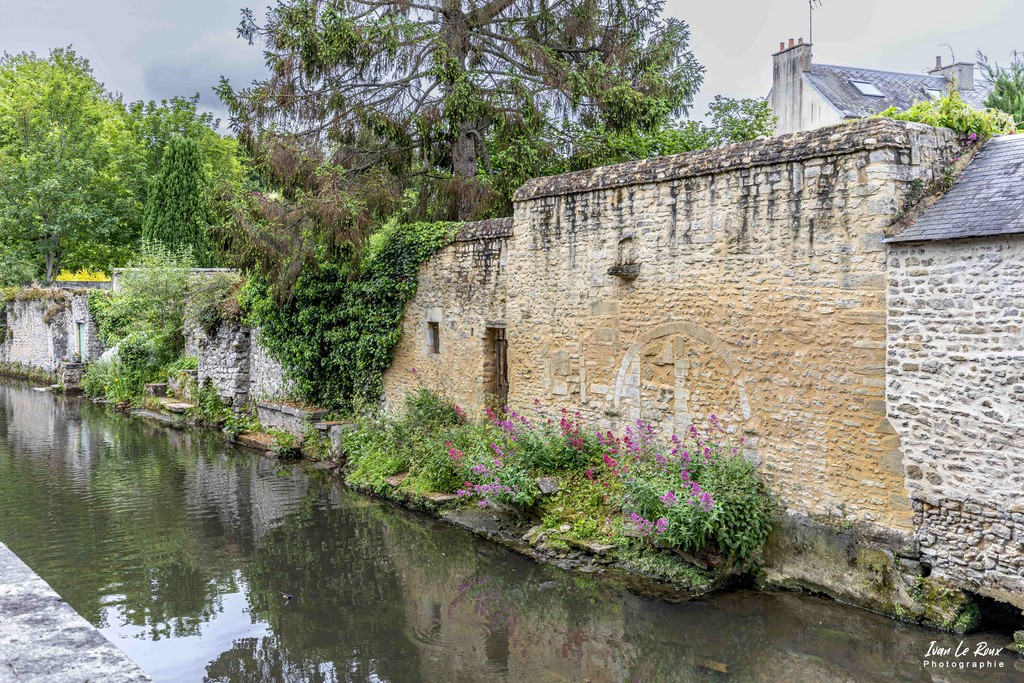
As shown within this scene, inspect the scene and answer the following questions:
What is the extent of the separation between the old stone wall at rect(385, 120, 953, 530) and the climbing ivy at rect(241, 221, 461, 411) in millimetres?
2673

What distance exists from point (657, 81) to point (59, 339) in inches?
827

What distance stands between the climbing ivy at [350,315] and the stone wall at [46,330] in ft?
40.6

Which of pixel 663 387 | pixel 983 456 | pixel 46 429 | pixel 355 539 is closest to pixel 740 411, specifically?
pixel 663 387

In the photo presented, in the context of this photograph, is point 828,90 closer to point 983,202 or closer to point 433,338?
point 433,338

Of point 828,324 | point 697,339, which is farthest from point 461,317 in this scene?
point 828,324

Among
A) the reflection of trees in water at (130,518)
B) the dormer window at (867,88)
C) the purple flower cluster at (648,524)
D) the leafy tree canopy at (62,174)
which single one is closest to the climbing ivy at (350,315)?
the reflection of trees in water at (130,518)

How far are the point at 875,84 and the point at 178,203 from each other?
2499cm

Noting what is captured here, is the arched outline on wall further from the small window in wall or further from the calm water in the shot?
the small window in wall

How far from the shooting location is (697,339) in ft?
28.4

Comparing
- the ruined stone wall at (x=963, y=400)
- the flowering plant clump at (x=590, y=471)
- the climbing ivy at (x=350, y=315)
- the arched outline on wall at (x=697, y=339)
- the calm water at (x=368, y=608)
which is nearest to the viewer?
the ruined stone wall at (x=963, y=400)

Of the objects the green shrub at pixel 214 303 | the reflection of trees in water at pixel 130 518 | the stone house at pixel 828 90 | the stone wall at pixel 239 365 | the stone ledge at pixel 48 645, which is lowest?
the reflection of trees in water at pixel 130 518

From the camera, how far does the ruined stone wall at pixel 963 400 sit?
6.22m

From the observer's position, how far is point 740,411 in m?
8.25

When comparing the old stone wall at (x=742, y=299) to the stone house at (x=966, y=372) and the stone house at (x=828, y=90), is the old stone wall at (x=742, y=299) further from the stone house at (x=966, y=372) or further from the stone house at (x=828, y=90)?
the stone house at (x=828, y=90)
